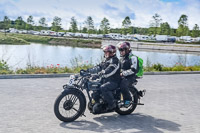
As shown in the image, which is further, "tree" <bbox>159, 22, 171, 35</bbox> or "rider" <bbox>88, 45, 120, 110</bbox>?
"tree" <bbox>159, 22, 171, 35</bbox>

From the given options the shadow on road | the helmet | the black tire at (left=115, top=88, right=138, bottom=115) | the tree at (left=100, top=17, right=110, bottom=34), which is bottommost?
the shadow on road

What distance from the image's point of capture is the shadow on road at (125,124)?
567 centimetres

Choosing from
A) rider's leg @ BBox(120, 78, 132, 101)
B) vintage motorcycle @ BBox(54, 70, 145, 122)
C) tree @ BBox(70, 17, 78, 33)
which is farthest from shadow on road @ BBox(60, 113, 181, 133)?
tree @ BBox(70, 17, 78, 33)

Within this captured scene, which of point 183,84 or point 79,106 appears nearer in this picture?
point 79,106

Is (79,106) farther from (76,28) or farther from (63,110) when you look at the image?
(76,28)

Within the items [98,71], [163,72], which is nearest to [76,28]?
[163,72]

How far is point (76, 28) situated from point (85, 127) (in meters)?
112

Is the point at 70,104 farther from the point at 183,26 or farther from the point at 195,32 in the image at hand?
the point at 195,32

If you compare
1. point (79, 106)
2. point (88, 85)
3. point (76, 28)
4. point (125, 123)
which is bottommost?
point (125, 123)

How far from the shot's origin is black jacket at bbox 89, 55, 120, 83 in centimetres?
612

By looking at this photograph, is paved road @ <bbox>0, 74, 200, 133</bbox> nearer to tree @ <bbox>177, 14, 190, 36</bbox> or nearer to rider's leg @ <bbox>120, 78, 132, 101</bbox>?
rider's leg @ <bbox>120, 78, 132, 101</bbox>

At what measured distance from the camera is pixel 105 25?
10844 centimetres

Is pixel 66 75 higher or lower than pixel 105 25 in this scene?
lower

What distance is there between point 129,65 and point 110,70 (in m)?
0.62
